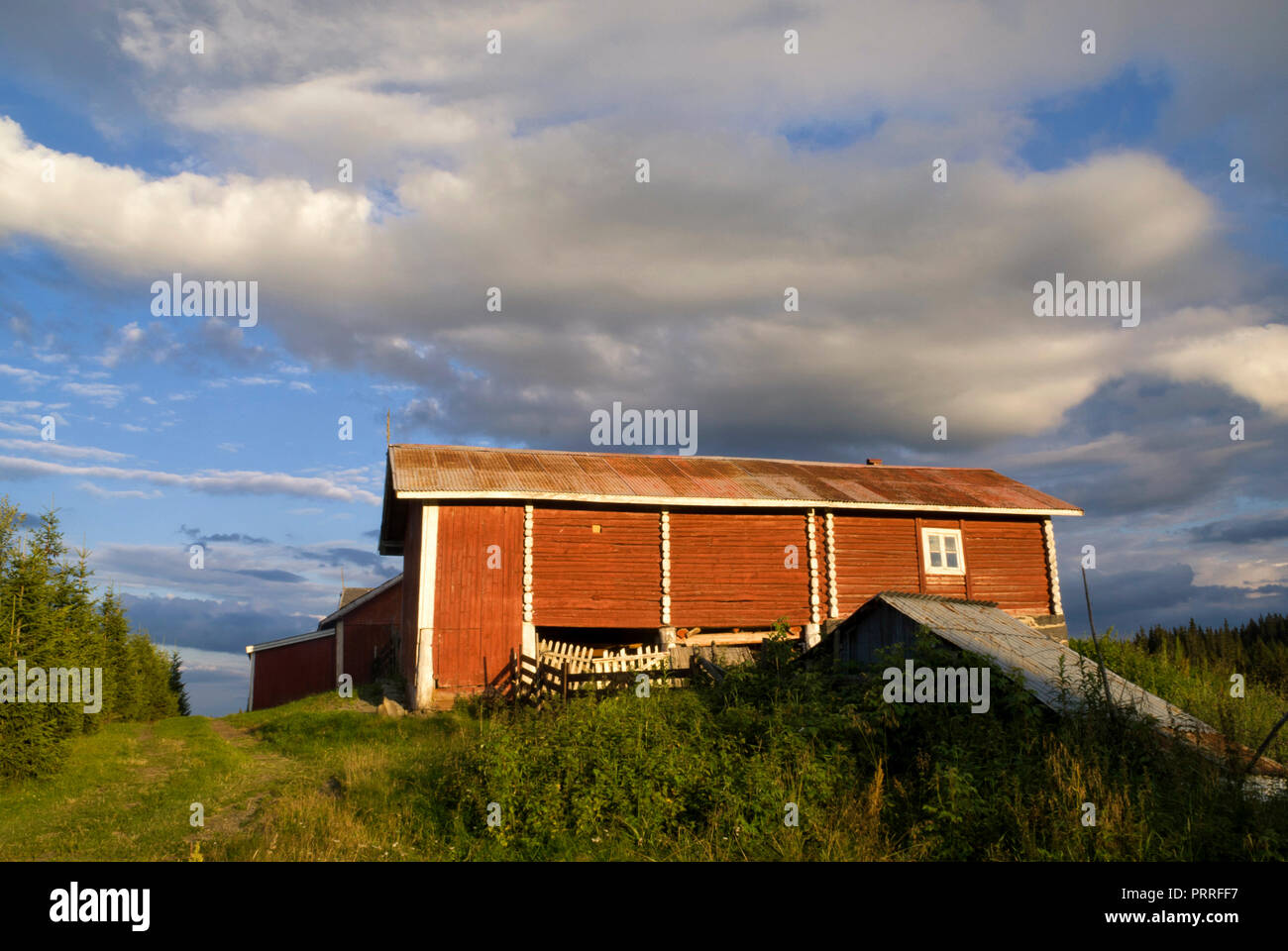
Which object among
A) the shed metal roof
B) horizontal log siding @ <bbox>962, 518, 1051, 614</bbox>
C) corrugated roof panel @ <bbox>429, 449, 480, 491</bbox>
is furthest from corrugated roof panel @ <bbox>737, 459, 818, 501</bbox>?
corrugated roof panel @ <bbox>429, 449, 480, 491</bbox>

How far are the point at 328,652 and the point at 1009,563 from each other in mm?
25827

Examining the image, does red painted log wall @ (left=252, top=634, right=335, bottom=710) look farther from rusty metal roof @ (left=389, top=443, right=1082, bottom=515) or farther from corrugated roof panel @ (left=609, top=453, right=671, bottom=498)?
corrugated roof panel @ (left=609, top=453, right=671, bottom=498)

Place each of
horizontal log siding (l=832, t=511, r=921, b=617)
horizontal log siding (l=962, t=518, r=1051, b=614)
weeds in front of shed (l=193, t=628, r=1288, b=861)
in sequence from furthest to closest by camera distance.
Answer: horizontal log siding (l=962, t=518, r=1051, b=614) < horizontal log siding (l=832, t=511, r=921, b=617) < weeds in front of shed (l=193, t=628, r=1288, b=861)

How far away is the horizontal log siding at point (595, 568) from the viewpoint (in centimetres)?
2077

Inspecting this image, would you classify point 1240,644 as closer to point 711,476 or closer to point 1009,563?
point 1009,563

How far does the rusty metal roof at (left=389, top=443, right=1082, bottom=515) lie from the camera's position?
67.8 ft

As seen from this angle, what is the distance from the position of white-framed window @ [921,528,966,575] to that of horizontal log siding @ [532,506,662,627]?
26.8ft

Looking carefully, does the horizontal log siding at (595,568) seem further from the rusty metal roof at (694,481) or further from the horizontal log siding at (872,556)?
the horizontal log siding at (872,556)

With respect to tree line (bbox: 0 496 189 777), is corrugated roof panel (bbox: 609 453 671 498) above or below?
above

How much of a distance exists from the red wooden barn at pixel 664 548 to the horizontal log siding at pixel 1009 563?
0.16 feet

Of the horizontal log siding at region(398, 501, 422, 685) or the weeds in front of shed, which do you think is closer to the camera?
the weeds in front of shed

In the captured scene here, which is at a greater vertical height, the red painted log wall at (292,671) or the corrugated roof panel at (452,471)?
the corrugated roof panel at (452,471)

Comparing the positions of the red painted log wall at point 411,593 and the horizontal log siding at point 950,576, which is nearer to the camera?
the red painted log wall at point 411,593

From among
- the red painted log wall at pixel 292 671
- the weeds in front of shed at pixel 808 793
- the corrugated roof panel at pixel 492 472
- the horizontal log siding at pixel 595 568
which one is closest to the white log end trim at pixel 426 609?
the corrugated roof panel at pixel 492 472
